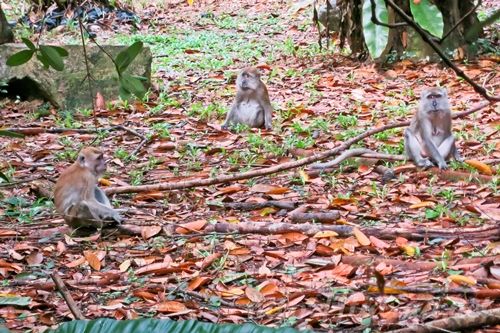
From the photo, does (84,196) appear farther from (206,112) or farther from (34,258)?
(206,112)

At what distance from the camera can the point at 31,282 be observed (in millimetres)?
4418

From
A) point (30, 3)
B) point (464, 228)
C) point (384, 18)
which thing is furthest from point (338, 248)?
point (30, 3)

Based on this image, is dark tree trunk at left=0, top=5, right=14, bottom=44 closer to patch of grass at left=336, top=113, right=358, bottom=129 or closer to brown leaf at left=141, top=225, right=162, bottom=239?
patch of grass at left=336, top=113, right=358, bottom=129

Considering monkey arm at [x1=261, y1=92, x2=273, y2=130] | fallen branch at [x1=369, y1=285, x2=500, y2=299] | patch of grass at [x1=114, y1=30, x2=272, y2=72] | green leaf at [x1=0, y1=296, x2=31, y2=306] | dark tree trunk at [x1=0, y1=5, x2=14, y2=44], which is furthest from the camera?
patch of grass at [x1=114, y1=30, x2=272, y2=72]

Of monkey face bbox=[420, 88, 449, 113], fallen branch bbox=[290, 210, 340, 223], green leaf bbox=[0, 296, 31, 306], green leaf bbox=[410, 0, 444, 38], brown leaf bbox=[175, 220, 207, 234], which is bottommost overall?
brown leaf bbox=[175, 220, 207, 234]

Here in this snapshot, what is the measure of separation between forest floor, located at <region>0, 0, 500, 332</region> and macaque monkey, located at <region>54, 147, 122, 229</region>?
150 mm

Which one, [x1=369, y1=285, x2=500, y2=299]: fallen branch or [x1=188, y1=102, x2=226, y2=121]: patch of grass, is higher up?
[x1=369, y1=285, x2=500, y2=299]: fallen branch

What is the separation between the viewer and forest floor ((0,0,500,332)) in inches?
156

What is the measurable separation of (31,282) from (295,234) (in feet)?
5.74

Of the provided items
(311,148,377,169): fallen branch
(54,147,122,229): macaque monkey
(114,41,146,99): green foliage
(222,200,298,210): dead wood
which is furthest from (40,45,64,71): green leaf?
(311,148,377,169): fallen branch

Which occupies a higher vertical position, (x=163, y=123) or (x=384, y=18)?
(x=384, y=18)

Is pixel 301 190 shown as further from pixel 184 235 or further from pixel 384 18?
pixel 384 18

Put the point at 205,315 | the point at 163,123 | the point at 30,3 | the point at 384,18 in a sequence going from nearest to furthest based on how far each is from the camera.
→ the point at 384,18 < the point at 205,315 < the point at 163,123 < the point at 30,3

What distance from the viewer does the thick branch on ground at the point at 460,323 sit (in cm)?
324
